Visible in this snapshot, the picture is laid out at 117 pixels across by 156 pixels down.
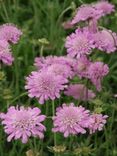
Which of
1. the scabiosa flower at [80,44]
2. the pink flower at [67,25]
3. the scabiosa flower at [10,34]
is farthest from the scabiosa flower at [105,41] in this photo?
the pink flower at [67,25]

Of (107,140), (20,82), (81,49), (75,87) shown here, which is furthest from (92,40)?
(20,82)

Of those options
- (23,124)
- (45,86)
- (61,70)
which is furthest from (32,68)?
(23,124)

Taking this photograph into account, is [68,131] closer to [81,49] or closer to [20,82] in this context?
[81,49]

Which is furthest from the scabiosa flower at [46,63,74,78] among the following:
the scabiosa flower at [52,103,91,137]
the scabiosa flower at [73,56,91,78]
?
the scabiosa flower at [52,103,91,137]

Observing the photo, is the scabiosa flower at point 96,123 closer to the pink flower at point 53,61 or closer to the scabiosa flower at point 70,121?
the scabiosa flower at point 70,121

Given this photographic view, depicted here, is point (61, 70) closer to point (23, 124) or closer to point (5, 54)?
point (5, 54)
